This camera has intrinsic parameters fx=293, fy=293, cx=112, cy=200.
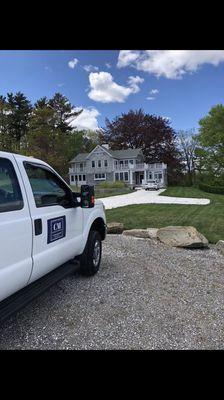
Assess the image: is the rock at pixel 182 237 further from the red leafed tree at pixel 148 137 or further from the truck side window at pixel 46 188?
the red leafed tree at pixel 148 137

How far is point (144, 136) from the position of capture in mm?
58094

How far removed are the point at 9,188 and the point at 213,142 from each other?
40624mm

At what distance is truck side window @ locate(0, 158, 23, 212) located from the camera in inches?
110

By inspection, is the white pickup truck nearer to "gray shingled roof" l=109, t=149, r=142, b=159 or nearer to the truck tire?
the truck tire

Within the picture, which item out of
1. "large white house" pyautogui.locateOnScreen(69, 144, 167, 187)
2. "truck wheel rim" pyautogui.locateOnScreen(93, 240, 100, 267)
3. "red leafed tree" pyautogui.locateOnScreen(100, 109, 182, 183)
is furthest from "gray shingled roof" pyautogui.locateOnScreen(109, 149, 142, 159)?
"truck wheel rim" pyautogui.locateOnScreen(93, 240, 100, 267)

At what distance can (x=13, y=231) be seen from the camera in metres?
2.70

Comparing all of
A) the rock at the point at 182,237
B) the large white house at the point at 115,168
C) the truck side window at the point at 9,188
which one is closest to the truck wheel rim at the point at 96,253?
the truck side window at the point at 9,188

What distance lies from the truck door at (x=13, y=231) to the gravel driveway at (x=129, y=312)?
0.79m

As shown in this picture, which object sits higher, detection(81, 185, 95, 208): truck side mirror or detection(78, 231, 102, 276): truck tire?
detection(81, 185, 95, 208): truck side mirror

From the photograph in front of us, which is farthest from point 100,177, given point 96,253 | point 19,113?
point 96,253

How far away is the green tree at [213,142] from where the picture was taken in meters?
39.9
